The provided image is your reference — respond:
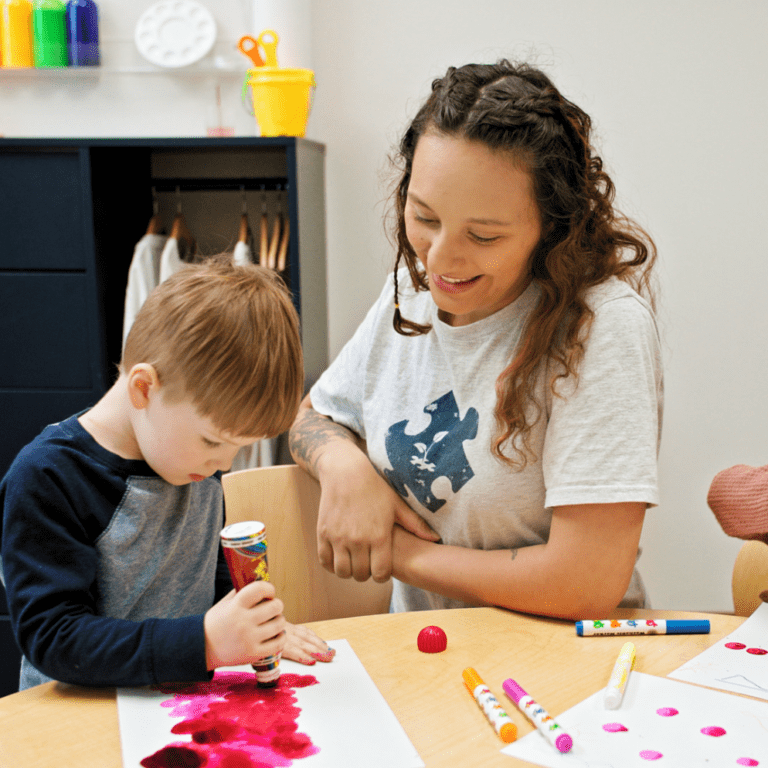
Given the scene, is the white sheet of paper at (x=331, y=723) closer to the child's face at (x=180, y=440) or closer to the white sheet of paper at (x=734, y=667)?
the child's face at (x=180, y=440)

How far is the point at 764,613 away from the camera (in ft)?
3.47

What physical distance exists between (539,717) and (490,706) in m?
0.05

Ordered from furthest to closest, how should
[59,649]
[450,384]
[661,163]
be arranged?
[661,163]
[450,384]
[59,649]

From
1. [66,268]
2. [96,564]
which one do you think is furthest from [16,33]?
[96,564]

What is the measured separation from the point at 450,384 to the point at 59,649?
650 millimetres

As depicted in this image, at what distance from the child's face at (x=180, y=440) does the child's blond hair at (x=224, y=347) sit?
1 cm

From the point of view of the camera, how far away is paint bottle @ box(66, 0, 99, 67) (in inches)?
89.7

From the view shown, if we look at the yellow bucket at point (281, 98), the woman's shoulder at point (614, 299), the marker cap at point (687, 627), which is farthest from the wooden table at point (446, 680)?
the yellow bucket at point (281, 98)

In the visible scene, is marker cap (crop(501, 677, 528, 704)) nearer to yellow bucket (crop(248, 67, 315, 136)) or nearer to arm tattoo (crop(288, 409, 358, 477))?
arm tattoo (crop(288, 409, 358, 477))

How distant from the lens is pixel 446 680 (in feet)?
2.85

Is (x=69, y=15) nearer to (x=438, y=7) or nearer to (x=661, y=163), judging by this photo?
(x=438, y=7)

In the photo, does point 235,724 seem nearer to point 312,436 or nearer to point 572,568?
point 572,568

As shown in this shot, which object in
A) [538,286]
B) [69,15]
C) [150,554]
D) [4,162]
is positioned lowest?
[150,554]

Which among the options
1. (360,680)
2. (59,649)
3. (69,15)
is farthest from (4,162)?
(360,680)
